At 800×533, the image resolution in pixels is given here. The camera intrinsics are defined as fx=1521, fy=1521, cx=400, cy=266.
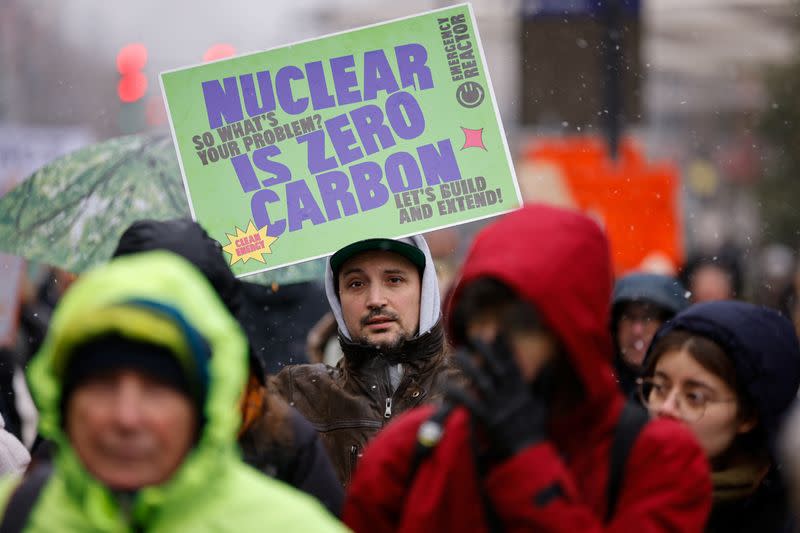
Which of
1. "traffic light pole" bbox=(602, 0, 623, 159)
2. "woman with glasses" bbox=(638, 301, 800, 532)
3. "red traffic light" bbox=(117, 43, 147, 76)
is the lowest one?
"woman with glasses" bbox=(638, 301, 800, 532)

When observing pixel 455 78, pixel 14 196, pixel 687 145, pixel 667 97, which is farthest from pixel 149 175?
pixel 687 145

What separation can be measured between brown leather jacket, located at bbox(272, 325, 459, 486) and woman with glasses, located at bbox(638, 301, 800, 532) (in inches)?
27.6

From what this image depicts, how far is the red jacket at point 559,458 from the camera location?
2.79m

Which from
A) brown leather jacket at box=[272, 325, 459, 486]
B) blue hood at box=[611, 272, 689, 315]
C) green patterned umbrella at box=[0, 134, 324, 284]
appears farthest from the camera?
blue hood at box=[611, 272, 689, 315]

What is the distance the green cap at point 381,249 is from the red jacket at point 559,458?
161 centimetres

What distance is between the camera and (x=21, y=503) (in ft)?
8.74

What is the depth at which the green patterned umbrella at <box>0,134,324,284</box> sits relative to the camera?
5328 millimetres

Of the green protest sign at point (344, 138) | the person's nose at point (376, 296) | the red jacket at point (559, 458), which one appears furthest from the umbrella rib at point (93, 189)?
the red jacket at point (559, 458)

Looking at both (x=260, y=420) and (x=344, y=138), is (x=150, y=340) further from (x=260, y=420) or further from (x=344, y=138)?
(x=344, y=138)

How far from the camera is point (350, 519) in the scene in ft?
10.2

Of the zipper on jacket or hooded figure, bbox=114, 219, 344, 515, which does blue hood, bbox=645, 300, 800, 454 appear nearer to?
the zipper on jacket

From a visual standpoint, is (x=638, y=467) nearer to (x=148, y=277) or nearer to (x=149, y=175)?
(x=148, y=277)

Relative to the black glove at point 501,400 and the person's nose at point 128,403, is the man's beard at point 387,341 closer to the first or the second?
the black glove at point 501,400

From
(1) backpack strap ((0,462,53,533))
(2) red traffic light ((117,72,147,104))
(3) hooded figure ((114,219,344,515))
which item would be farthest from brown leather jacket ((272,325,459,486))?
(2) red traffic light ((117,72,147,104))
